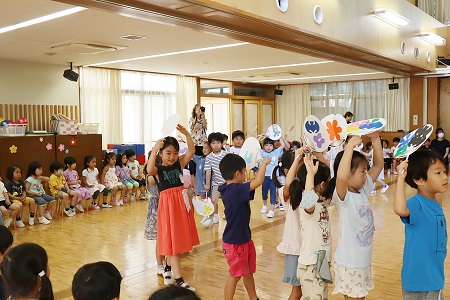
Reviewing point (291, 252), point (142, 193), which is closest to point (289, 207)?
point (291, 252)

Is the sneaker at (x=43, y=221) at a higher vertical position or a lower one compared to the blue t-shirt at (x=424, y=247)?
lower

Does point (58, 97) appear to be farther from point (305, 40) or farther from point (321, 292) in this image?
point (321, 292)

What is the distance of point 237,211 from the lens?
3.09m

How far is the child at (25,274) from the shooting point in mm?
1767

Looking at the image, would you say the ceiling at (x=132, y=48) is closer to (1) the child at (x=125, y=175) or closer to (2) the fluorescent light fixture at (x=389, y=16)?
(2) the fluorescent light fixture at (x=389, y=16)

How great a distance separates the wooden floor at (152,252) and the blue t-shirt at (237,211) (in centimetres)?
72

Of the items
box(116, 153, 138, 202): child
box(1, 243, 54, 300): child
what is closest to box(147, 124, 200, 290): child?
box(1, 243, 54, 300): child

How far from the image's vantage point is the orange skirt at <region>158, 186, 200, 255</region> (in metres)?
3.67

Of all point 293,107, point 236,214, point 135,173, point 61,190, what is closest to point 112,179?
point 135,173

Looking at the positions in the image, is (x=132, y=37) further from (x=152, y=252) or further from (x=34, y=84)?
(x=34, y=84)

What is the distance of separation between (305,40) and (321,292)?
4900 mm

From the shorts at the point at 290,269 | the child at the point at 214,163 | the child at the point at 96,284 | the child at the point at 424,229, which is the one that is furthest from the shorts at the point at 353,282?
the child at the point at 214,163

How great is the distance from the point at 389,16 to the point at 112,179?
605 centimetres

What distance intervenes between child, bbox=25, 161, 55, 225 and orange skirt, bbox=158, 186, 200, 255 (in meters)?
3.57
